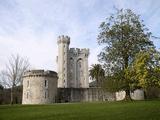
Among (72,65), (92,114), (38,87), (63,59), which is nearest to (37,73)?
(38,87)

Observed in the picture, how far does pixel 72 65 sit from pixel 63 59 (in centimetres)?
529

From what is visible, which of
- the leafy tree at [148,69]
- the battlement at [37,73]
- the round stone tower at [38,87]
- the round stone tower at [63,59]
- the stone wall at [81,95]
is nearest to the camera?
the leafy tree at [148,69]

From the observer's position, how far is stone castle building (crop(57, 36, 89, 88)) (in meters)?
105

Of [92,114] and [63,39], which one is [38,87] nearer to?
[92,114]

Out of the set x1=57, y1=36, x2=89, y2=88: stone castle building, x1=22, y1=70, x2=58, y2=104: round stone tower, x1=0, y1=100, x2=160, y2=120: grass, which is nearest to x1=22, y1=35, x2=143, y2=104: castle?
x1=22, y1=70, x2=58, y2=104: round stone tower

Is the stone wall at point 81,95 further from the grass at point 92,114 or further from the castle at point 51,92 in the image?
the grass at point 92,114

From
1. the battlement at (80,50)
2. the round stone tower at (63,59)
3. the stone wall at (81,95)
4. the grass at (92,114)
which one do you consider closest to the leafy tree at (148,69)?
the grass at (92,114)

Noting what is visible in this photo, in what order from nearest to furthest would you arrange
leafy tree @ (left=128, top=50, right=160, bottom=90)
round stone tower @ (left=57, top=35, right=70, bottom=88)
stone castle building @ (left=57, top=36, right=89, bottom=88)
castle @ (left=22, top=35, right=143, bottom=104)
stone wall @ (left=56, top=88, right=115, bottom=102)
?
leafy tree @ (left=128, top=50, right=160, bottom=90) < castle @ (left=22, top=35, right=143, bottom=104) < stone wall @ (left=56, top=88, right=115, bottom=102) < round stone tower @ (left=57, top=35, right=70, bottom=88) < stone castle building @ (left=57, top=36, right=89, bottom=88)

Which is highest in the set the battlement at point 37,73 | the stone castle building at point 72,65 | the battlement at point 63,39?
the battlement at point 63,39

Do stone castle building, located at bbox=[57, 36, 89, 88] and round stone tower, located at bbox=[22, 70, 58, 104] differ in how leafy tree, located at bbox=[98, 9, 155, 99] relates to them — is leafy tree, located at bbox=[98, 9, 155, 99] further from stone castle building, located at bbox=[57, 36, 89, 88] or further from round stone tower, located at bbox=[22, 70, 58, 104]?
stone castle building, located at bbox=[57, 36, 89, 88]

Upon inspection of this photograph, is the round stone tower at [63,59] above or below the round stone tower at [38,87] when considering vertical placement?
above

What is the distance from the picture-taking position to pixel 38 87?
5862 centimetres

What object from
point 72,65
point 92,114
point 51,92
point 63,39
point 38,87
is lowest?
point 92,114

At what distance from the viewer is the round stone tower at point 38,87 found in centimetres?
5862
